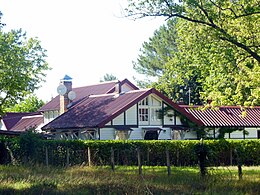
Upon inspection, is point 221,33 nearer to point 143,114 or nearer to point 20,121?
point 143,114

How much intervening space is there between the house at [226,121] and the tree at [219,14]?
2299 cm

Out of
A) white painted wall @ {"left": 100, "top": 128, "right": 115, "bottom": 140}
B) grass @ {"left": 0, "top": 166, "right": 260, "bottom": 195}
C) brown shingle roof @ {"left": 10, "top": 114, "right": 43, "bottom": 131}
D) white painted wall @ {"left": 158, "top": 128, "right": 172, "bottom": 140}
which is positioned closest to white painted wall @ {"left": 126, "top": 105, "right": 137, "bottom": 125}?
white painted wall @ {"left": 100, "top": 128, "right": 115, "bottom": 140}

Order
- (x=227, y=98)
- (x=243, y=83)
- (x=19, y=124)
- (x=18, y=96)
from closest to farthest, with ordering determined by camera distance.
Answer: (x=243, y=83), (x=227, y=98), (x=18, y=96), (x=19, y=124)

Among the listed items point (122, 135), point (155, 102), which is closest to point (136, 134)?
point (122, 135)

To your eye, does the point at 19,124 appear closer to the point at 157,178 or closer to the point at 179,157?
the point at 179,157

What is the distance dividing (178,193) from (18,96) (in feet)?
119

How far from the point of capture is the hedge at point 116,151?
118 ft

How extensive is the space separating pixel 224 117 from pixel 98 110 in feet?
40.0

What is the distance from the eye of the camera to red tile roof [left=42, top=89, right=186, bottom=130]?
46.1 m

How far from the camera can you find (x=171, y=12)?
24.1 m

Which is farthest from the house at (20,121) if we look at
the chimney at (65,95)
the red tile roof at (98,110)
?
the red tile roof at (98,110)

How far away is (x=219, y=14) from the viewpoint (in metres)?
24.8

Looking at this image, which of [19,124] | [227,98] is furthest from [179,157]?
[19,124]

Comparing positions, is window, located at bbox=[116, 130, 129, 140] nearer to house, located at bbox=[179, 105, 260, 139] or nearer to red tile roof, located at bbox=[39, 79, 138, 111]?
house, located at bbox=[179, 105, 260, 139]
